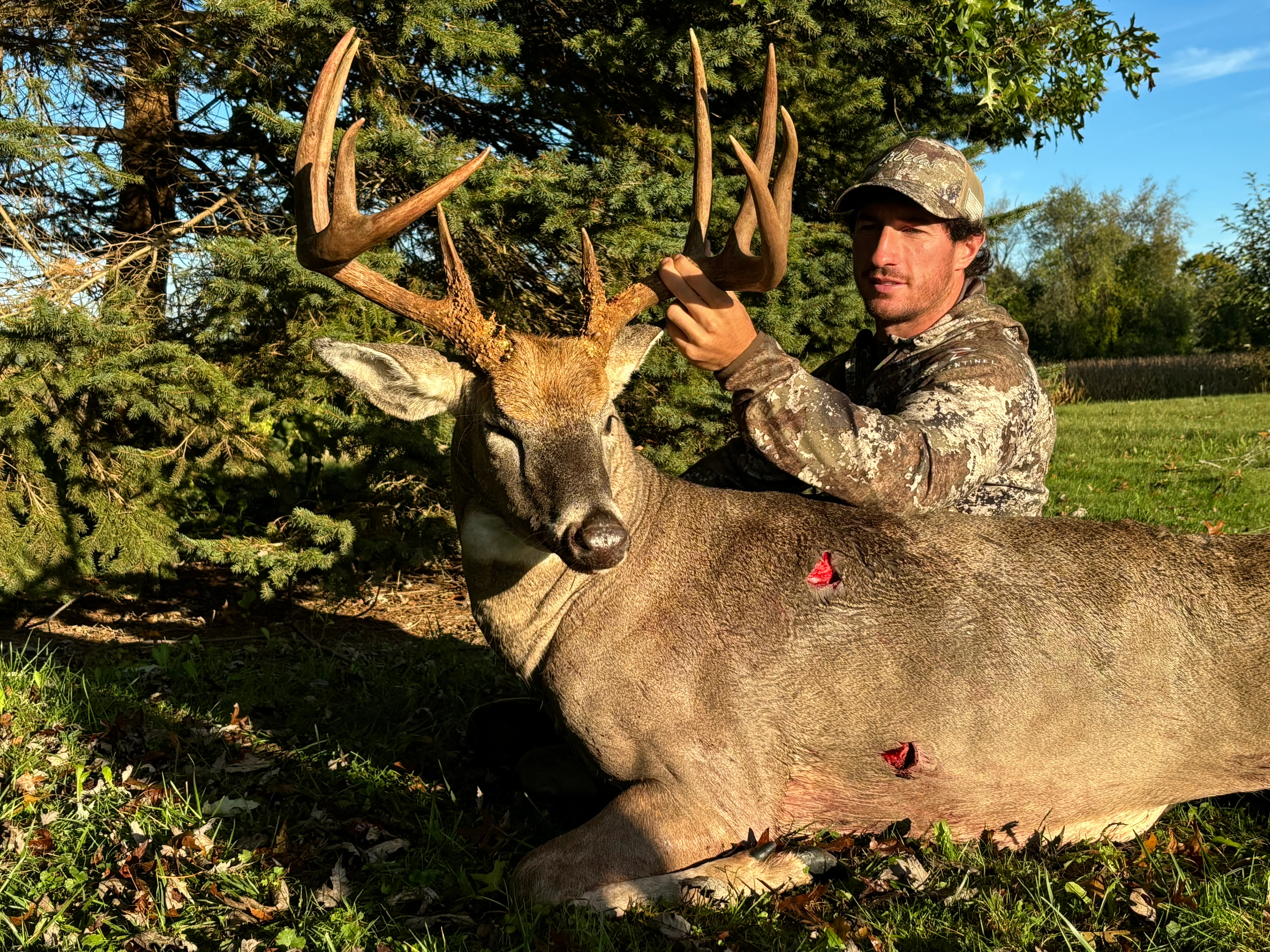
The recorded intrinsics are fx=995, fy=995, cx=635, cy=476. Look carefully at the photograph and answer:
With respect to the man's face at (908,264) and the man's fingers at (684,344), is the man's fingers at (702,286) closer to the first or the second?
the man's fingers at (684,344)

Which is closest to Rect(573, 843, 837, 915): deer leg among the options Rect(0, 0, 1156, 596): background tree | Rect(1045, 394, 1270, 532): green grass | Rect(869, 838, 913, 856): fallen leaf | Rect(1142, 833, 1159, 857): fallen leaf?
Rect(869, 838, 913, 856): fallen leaf

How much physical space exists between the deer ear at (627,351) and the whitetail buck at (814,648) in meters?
0.26

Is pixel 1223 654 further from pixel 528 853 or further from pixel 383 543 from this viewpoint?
pixel 383 543

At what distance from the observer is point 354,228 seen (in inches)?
139

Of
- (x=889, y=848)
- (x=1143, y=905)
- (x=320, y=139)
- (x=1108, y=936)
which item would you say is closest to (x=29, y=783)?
(x=320, y=139)

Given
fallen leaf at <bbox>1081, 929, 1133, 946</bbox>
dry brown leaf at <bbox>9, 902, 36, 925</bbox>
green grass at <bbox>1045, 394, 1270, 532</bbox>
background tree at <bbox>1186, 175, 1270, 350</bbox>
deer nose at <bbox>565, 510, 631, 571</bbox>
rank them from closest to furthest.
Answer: fallen leaf at <bbox>1081, 929, 1133, 946</bbox>
dry brown leaf at <bbox>9, 902, 36, 925</bbox>
deer nose at <bbox>565, 510, 631, 571</bbox>
green grass at <bbox>1045, 394, 1270, 532</bbox>
background tree at <bbox>1186, 175, 1270, 350</bbox>

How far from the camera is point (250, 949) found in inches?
113

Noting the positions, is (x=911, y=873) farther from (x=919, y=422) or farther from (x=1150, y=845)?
(x=919, y=422)

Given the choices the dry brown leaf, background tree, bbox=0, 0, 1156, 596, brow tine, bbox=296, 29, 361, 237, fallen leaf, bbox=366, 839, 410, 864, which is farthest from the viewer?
background tree, bbox=0, 0, 1156, 596

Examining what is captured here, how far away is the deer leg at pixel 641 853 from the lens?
313cm

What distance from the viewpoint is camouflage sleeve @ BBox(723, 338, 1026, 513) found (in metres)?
3.45

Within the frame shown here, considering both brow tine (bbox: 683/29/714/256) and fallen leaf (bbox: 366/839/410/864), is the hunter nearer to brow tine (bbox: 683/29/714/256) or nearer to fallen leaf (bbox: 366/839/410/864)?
brow tine (bbox: 683/29/714/256)

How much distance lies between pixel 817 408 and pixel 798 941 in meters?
1.70

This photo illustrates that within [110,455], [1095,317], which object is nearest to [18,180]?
[110,455]
